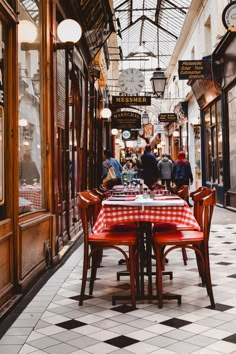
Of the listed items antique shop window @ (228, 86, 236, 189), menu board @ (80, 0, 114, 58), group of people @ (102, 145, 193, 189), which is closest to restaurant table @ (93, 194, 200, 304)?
menu board @ (80, 0, 114, 58)

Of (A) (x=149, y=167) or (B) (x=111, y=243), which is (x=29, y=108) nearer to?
(B) (x=111, y=243)

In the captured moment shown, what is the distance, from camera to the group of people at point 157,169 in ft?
39.9

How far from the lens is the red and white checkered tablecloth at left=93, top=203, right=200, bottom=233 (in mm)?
4656

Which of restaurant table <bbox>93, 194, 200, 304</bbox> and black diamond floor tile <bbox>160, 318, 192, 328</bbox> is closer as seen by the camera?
black diamond floor tile <bbox>160, 318, 192, 328</bbox>

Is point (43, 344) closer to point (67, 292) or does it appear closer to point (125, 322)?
point (125, 322)

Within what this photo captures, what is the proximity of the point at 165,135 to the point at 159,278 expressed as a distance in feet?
108

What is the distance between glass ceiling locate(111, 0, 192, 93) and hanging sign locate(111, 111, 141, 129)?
9.54ft

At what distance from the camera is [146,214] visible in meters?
4.65

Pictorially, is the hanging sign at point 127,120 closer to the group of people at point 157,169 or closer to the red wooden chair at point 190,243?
the group of people at point 157,169

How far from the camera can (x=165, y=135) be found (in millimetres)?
36906

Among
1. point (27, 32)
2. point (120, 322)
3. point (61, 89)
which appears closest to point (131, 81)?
point (61, 89)

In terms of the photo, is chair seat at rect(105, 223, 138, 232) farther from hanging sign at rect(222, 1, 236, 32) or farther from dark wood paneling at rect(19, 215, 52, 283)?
hanging sign at rect(222, 1, 236, 32)

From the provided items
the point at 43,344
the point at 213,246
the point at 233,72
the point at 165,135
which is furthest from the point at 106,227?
the point at 165,135

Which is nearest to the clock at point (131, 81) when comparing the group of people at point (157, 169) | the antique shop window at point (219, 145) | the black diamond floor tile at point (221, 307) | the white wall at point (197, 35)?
the white wall at point (197, 35)
